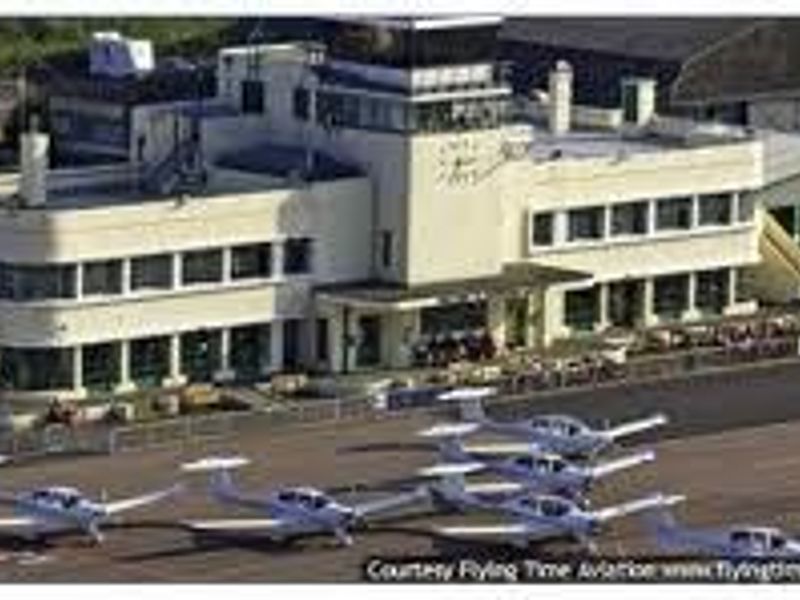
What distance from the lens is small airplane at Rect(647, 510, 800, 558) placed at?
281ft

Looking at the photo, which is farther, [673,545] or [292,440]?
[292,440]

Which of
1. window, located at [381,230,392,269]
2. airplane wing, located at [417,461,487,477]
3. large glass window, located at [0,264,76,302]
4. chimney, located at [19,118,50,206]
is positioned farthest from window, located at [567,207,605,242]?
airplane wing, located at [417,461,487,477]

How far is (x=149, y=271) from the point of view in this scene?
103812 mm

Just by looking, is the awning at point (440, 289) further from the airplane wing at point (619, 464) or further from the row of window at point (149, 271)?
the airplane wing at point (619, 464)

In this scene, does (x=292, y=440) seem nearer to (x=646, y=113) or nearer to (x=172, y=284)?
(x=172, y=284)

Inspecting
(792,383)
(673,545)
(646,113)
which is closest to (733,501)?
(673,545)

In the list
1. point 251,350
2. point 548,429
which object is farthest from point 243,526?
point 251,350

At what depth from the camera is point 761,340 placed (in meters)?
111

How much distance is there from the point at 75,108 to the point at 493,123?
52.1 ft

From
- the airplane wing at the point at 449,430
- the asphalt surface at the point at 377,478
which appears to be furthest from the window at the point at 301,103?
the airplane wing at the point at 449,430

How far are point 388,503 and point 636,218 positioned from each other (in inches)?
983

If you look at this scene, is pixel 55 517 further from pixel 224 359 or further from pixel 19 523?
pixel 224 359

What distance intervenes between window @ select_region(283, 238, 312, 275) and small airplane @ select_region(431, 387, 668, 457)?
282 inches

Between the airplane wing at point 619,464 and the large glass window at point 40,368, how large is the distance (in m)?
14.5
